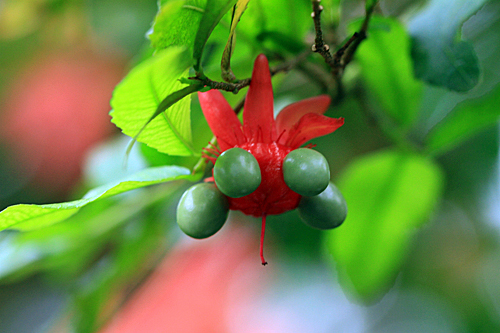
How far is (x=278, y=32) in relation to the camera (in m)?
0.44

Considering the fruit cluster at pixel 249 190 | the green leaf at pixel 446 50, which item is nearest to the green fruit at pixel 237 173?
the fruit cluster at pixel 249 190

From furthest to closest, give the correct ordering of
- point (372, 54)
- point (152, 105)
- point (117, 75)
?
point (117, 75) < point (372, 54) < point (152, 105)

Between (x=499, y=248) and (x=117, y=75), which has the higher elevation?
(x=117, y=75)

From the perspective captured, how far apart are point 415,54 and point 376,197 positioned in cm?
33

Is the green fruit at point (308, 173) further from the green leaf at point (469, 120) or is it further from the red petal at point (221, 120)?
the green leaf at point (469, 120)

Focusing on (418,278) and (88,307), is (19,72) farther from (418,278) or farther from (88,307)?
(418,278)

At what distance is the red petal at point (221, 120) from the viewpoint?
0.34 m

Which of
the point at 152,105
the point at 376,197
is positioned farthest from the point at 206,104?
the point at 376,197

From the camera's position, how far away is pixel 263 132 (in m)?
0.33

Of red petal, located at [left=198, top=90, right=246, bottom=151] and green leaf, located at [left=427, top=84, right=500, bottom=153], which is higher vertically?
red petal, located at [left=198, top=90, right=246, bottom=151]

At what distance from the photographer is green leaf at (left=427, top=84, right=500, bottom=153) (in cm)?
50

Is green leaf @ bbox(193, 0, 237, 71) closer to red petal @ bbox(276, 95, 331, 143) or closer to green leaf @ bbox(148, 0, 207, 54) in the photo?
green leaf @ bbox(148, 0, 207, 54)

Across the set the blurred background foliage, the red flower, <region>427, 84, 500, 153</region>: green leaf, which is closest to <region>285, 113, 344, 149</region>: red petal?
the red flower

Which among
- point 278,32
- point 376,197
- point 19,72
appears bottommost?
point 376,197
